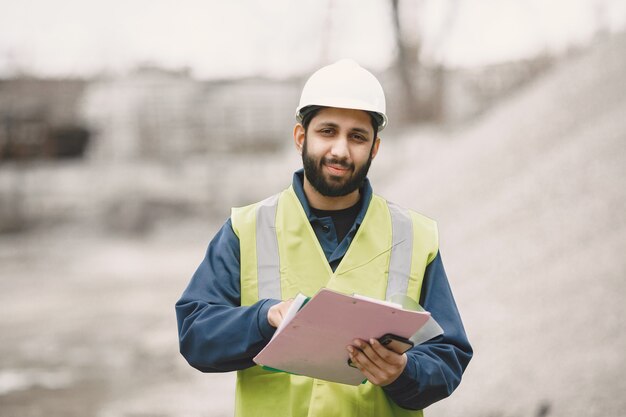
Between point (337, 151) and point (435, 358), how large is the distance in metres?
0.62

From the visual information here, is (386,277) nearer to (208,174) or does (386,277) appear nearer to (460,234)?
(460,234)

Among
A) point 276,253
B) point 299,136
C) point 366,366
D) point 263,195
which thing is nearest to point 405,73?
point 263,195

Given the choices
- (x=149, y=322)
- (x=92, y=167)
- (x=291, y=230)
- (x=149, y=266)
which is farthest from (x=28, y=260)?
(x=291, y=230)

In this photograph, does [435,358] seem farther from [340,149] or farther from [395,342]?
[340,149]

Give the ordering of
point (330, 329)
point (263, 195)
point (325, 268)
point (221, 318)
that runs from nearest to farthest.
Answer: point (330, 329) → point (221, 318) → point (325, 268) → point (263, 195)

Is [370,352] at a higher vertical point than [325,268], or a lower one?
lower

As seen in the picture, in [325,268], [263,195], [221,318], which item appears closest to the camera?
[221,318]

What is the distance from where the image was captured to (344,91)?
87.0 inches

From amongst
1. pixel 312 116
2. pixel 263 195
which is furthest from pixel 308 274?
pixel 263 195

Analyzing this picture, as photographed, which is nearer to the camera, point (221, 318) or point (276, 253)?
point (221, 318)

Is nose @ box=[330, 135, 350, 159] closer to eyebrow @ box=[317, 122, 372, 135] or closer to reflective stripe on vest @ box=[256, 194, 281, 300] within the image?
eyebrow @ box=[317, 122, 372, 135]

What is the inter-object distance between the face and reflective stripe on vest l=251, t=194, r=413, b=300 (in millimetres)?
165

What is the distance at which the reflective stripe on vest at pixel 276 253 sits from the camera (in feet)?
7.04

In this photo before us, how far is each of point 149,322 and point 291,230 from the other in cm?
758
